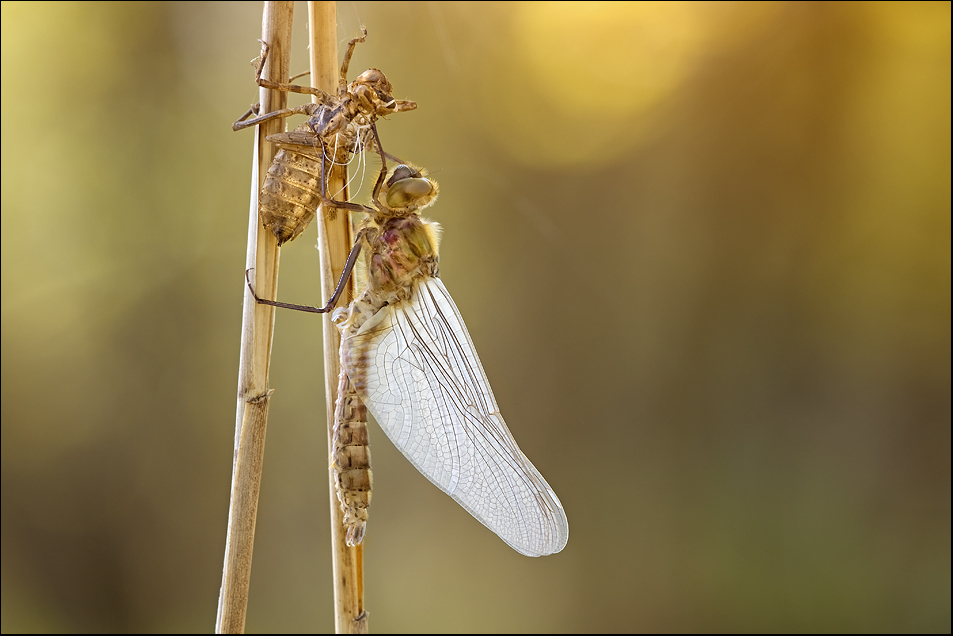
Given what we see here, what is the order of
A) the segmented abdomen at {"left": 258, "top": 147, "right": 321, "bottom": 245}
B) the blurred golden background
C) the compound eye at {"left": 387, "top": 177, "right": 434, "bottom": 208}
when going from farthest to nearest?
the blurred golden background
the compound eye at {"left": 387, "top": 177, "right": 434, "bottom": 208}
the segmented abdomen at {"left": 258, "top": 147, "right": 321, "bottom": 245}

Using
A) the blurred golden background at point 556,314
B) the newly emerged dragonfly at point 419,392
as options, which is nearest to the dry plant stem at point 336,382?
the newly emerged dragonfly at point 419,392

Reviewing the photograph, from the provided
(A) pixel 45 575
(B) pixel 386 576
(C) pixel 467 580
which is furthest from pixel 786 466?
(A) pixel 45 575

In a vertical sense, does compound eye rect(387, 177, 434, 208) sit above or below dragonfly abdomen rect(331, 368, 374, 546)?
above

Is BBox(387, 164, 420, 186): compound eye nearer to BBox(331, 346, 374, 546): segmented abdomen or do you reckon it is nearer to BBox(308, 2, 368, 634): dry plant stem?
BBox(308, 2, 368, 634): dry plant stem

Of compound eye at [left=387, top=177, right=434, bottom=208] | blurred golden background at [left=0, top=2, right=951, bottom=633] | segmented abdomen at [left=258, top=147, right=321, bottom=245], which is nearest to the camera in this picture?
segmented abdomen at [left=258, top=147, right=321, bottom=245]

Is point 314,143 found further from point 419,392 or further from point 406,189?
point 419,392

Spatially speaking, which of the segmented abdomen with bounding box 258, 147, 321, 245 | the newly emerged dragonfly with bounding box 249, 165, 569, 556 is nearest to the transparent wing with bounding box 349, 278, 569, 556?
the newly emerged dragonfly with bounding box 249, 165, 569, 556

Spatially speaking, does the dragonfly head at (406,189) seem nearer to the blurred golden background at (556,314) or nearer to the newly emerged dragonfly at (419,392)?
the newly emerged dragonfly at (419,392)

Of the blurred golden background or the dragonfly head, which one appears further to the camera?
the blurred golden background
